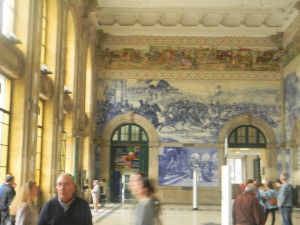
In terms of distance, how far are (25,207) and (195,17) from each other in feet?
65.2

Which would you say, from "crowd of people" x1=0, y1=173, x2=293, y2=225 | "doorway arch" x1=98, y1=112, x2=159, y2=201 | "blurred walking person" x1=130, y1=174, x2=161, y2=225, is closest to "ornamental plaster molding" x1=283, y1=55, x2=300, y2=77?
"doorway arch" x1=98, y1=112, x2=159, y2=201

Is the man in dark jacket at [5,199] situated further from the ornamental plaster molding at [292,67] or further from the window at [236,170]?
the window at [236,170]

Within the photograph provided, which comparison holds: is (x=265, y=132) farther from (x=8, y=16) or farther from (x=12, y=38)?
(x=12, y=38)

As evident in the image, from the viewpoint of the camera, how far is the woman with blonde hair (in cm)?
528

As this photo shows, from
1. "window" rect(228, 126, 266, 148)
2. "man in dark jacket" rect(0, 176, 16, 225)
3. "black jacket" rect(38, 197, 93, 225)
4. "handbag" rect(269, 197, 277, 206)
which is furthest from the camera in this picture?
"window" rect(228, 126, 266, 148)

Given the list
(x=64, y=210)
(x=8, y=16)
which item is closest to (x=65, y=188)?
(x=64, y=210)

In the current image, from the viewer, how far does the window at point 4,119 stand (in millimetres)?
11844

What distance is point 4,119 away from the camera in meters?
11.9

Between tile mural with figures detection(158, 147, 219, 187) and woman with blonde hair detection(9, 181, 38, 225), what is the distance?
18.8 metres

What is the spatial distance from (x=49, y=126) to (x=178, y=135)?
32.9ft

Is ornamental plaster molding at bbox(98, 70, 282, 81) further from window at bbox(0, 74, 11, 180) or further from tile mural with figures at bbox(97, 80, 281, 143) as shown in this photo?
window at bbox(0, 74, 11, 180)

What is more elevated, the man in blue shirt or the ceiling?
the ceiling

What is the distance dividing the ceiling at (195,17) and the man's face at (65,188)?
729 inches

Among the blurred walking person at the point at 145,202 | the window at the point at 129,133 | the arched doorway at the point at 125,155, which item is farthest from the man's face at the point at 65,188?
the window at the point at 129,133
